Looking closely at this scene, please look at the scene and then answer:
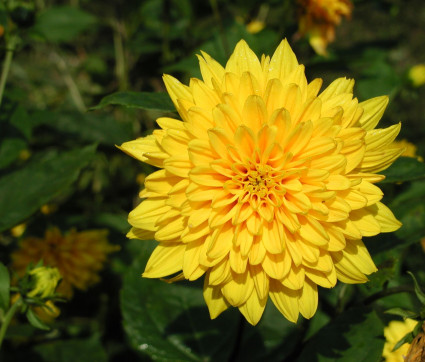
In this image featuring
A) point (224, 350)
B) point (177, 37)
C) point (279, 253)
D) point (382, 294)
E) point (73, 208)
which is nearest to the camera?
point (279, 253)

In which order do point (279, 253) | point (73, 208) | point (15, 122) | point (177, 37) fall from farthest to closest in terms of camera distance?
point (177, 37) < point (73, 208) < point (15, 122) < point (279, 253)

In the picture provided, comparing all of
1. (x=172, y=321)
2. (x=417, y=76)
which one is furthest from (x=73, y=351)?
(x=417, y=76)

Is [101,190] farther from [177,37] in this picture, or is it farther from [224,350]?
[224,350]

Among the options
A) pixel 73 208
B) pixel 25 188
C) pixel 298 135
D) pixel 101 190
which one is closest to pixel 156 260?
pixel 298 135

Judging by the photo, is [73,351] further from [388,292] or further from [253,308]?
[388,292]

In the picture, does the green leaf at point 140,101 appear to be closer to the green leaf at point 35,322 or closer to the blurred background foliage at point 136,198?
the blurred background foliage at point 136,198

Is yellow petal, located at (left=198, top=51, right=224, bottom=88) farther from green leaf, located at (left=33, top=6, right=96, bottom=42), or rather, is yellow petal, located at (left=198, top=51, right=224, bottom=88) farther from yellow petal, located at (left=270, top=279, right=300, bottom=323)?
green leaf, located at (left=33, top=6, right=96, bottom=42)

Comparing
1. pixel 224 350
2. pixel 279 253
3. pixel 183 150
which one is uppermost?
pixel 183 150
